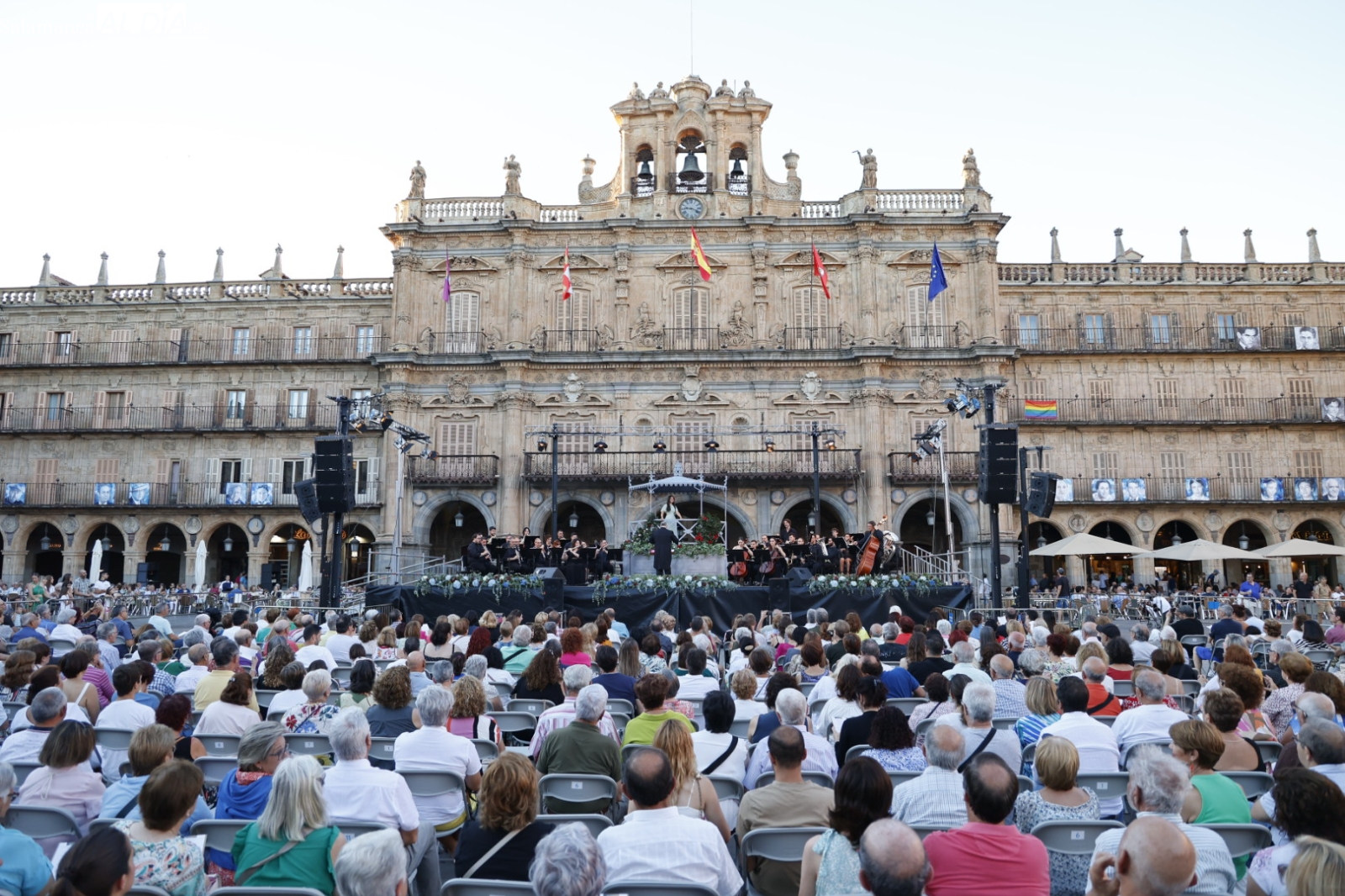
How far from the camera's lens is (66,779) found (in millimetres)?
5254

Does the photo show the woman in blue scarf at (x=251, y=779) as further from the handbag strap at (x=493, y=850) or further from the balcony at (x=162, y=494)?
the balcony at (x=162, y=494)

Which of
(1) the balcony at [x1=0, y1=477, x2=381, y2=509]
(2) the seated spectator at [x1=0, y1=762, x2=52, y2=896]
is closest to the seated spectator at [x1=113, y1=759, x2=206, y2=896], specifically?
(2) the seated spectator at [x1=0, y1=762, x2=52, y2=896]

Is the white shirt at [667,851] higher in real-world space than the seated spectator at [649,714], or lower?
lower

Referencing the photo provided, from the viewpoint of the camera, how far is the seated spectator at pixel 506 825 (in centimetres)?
433

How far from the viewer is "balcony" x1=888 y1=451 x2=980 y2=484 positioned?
31.8 m

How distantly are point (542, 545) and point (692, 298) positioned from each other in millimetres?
12911

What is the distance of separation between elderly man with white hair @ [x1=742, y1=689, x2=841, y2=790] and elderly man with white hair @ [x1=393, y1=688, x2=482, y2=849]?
1.78m

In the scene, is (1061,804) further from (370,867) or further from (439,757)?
(439,757)

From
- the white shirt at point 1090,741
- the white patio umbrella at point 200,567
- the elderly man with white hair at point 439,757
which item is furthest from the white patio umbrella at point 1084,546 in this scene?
the white patio umbrella at point 200,567

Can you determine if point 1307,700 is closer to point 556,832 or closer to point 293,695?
point 556,832

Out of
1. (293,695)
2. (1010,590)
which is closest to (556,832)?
(293,695)

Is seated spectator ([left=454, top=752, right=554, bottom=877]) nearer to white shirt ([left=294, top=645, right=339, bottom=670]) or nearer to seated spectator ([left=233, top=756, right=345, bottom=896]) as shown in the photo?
seated spectator ([left=233, top=756, right=345, bottom=896])

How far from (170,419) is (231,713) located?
33360mm

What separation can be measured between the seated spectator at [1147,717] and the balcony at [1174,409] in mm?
28657
